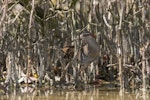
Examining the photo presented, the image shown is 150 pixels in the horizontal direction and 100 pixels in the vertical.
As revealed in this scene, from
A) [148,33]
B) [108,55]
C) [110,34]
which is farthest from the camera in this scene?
[108,55]

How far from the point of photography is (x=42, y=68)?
6.27 meters

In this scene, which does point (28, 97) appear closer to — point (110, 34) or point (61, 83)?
point (61, 83)

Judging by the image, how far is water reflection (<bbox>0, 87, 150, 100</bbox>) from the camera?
527cm

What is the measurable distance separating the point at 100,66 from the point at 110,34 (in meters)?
0.86

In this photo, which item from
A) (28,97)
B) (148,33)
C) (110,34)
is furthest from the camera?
(110,34)

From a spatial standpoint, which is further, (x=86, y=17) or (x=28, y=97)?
(x=86, y=17)

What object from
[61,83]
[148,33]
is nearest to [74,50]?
[61,83]

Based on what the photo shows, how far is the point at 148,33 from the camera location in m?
6.18

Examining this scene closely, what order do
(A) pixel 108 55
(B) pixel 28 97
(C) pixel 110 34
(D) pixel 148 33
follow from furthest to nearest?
(A) pixel 108 55 → (C) pixel 110 34 → (D) pixel 148 33 → (B) pixel 28 97

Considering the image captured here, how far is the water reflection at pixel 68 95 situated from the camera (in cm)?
527

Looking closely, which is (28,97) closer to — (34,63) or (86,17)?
(34,63)

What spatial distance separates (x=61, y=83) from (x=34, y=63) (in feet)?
1.47

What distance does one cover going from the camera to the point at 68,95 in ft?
18.2

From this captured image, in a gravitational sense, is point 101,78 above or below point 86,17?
below
